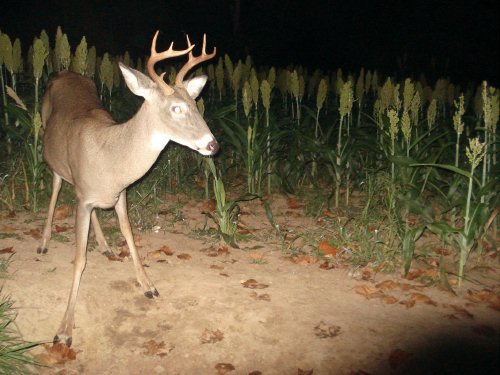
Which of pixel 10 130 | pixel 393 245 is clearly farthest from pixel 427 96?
pixel 10 130

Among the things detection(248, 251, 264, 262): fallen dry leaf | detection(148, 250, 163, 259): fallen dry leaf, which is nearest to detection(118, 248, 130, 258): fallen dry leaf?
detection(148, 250, 163, 259): fallen dry leaf

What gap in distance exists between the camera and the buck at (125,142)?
4.40 m

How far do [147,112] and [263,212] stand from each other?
289 cm

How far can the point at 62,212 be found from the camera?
21.5 feet

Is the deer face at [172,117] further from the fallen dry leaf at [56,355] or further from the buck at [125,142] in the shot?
the fallen dry leaf at [56,355]

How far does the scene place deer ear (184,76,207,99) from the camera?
5.09 m

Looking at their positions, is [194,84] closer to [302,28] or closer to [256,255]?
[256,255]

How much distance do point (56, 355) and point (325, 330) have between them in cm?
222

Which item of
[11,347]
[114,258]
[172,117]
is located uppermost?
[172,117]

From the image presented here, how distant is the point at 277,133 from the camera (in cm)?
720

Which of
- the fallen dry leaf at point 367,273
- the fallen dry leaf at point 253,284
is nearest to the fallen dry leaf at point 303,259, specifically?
the fallen dry leaf at point 367,273

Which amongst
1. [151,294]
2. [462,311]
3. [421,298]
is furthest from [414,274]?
[151,294]

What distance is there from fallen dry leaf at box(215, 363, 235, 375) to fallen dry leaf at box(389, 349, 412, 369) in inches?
47.3

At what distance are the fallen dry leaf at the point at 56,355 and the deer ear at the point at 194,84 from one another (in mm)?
2589
